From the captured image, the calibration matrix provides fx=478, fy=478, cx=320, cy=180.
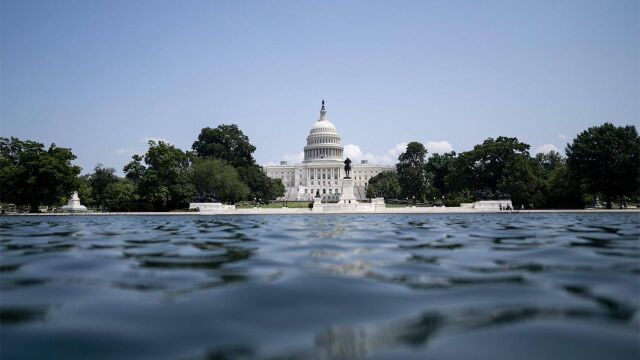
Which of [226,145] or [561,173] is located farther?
[226,145]

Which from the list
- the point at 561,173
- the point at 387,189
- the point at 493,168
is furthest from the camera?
the point at 387,189

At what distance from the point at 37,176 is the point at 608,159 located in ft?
236

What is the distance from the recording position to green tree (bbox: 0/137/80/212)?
5969 centimetres

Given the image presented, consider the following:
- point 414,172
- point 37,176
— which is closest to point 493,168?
point 414,172

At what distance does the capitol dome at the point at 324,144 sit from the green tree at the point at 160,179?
383 feet

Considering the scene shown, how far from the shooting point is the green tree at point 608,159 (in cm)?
5878

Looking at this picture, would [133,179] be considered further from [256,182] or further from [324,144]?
[324,144]

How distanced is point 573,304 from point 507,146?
240 feet

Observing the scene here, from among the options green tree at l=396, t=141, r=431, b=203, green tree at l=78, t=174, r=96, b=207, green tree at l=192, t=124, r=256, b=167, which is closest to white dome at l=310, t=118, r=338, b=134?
green tree at l=396, t=141, r=431, b=203

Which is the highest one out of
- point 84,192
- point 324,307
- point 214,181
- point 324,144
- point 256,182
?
point 324,144

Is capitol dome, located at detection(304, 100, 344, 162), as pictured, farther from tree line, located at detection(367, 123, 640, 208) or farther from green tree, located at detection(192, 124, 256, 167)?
tree line, located at detection(367, 123, 640, 208)

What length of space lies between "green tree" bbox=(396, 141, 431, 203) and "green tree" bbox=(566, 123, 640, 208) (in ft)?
131

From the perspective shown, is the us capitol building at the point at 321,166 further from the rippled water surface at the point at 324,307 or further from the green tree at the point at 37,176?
the rippled water surface at the point at 324,307

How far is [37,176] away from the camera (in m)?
60.8
